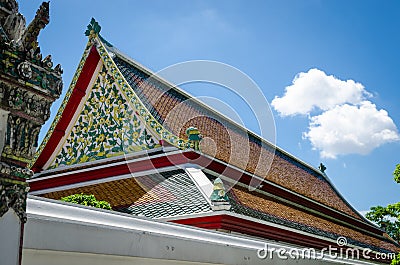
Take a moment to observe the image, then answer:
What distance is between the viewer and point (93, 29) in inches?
372

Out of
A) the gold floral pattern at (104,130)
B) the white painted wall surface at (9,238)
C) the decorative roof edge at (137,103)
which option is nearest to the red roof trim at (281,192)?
the decorative roof edge at (137,103)

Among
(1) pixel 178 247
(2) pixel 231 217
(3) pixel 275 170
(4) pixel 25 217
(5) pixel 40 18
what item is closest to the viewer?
(4) pixel 25 217

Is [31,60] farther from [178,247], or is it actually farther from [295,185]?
[295,185]

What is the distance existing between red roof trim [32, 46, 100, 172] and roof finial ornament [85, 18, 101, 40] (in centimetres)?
26

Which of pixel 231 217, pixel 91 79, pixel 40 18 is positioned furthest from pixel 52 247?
pixel 91 79

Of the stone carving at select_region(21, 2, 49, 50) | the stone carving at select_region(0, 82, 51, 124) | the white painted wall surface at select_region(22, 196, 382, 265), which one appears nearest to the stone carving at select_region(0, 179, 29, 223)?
the white painted wall surface at select_region(22, 196, 382, 265)

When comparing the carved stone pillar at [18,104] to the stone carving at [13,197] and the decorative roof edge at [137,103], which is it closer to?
the stone carving at [13,197]

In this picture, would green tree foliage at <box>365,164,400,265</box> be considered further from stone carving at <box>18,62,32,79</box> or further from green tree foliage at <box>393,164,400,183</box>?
stone carving at <box>18,62,32,79</box>

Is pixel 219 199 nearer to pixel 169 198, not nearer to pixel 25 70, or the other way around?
pixel 169 198

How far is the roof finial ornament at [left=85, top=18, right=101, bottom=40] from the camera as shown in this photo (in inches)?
371

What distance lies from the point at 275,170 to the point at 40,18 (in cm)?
1076

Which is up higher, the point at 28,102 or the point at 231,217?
the point at 28,102

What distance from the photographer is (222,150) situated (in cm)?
984

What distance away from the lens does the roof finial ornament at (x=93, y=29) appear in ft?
30.9
